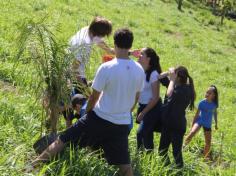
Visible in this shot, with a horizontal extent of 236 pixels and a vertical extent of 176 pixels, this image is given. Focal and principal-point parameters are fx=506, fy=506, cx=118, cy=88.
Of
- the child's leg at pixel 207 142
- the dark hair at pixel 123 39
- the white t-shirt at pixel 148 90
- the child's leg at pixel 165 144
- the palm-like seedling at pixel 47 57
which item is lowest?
the child's leg at pixel 207 142

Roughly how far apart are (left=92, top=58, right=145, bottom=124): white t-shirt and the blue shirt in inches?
146

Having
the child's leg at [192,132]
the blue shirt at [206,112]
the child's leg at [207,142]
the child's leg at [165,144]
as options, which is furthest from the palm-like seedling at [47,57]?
the child's leg at [207,142]

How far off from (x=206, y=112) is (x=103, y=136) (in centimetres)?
398

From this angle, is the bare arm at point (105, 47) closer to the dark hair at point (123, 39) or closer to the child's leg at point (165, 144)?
the dark hair at point (123, 39)

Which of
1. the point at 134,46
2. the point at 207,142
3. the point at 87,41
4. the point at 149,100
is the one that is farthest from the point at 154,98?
the point at 134,46

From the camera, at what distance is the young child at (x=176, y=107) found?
6.91 meters

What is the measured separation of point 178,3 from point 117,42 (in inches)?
1101

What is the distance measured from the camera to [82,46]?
6.04 meters

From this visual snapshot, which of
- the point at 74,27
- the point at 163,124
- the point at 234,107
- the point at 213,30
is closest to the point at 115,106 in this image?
the point at 163,124

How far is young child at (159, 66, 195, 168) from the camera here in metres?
6.91

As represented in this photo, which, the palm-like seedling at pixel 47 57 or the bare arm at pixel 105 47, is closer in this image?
the palm-like seedling at pixel 47 57

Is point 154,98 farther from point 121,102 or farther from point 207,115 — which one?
point 207,115

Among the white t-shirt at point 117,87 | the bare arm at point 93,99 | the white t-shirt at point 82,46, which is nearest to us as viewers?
the white t-shirt at point 117,87

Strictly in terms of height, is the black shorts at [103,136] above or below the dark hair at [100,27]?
below
